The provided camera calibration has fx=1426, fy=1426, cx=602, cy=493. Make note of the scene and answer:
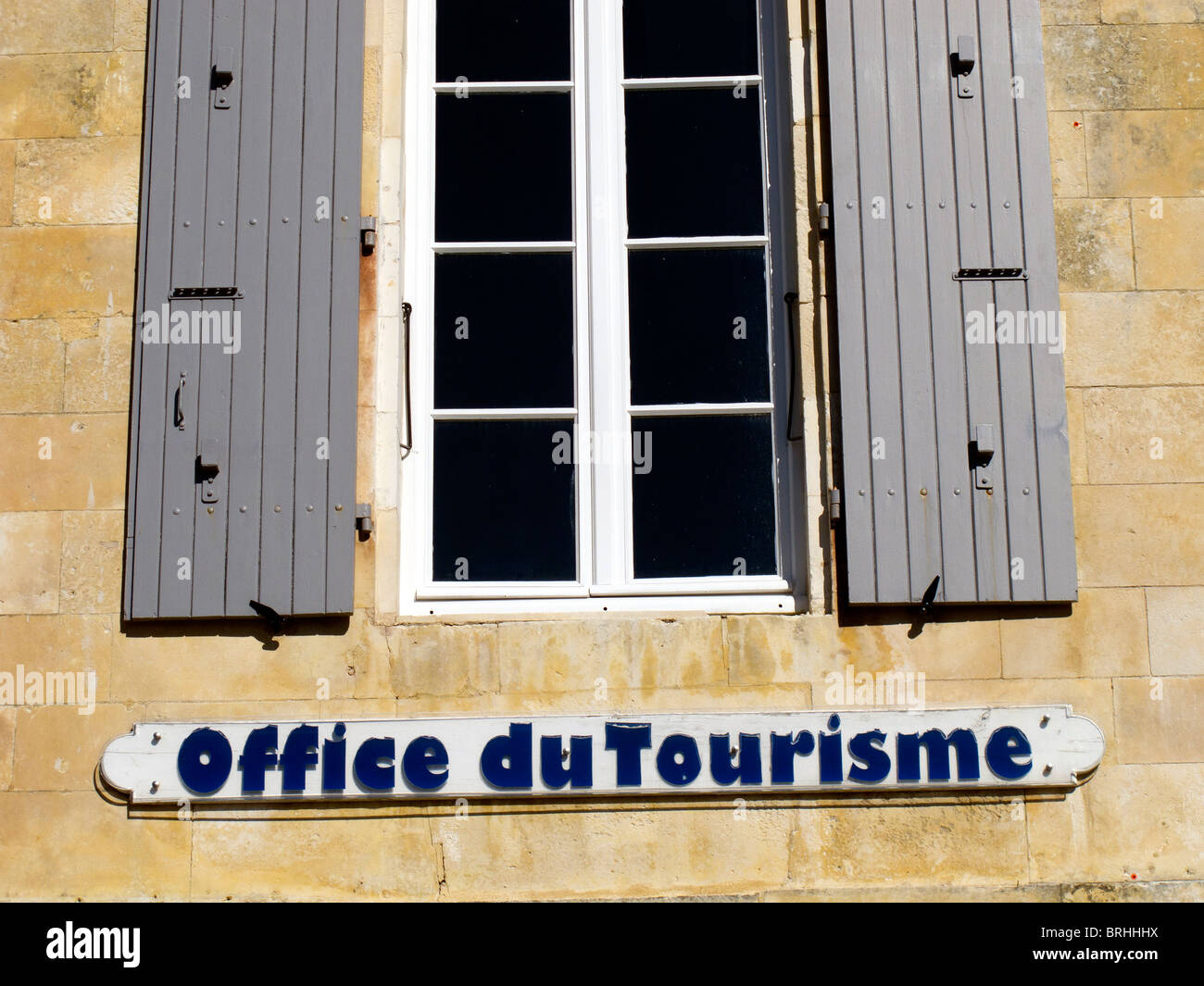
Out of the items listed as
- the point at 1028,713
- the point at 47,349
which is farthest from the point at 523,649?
the point at 47,349

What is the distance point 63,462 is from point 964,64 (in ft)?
9.98

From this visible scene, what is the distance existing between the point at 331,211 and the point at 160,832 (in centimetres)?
191

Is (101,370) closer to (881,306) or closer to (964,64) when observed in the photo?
(881,306)

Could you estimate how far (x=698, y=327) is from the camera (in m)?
4.55

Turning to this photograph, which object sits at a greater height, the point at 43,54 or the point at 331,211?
the point at 43,54

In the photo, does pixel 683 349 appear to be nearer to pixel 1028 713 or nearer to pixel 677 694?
pixel 677 694

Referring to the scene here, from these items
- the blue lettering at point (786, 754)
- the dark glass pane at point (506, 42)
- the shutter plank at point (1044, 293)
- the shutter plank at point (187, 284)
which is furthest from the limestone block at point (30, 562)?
the shutter plank at point (1044, 293)

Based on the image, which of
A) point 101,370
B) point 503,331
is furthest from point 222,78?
point 503,331

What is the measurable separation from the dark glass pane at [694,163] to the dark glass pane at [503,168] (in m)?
0.23

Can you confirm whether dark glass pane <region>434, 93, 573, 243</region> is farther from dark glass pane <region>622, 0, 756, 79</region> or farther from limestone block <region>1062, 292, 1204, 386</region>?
limestone block <region>1062, 292, 1204, 386</region>

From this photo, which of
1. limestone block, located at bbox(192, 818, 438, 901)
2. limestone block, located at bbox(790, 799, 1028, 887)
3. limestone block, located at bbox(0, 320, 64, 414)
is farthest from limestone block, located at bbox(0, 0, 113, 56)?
limestone block, located at bbox(790, 799, 1028, 887)

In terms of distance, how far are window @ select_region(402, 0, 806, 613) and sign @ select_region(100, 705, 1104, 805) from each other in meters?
0.42

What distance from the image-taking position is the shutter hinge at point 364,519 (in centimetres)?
421

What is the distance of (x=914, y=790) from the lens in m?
4.05
